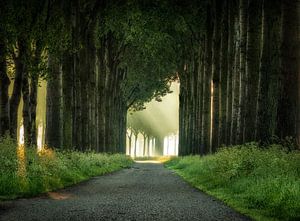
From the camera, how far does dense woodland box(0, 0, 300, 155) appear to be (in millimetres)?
19547

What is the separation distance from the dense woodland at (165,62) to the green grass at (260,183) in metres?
1.32

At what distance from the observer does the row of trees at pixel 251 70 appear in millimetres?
17453

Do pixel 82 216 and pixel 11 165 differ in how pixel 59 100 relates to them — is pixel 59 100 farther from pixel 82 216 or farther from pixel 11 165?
pixel 82 216

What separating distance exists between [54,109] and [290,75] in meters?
11.6

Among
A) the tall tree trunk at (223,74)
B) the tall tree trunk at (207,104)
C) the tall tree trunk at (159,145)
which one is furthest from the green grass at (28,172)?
the tall tree trunk at (159,145)

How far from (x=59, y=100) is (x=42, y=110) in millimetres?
44619

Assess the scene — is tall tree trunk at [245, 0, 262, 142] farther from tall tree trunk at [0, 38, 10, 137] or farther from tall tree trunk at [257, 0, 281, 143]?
tall tree trunk at [0, 38, 10, 137]

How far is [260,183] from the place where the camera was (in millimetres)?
13672

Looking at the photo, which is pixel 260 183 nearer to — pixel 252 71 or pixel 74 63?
pixel 252 71

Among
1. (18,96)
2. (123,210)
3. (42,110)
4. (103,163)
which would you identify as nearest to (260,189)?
(123,210)

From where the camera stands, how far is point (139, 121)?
10981 cm

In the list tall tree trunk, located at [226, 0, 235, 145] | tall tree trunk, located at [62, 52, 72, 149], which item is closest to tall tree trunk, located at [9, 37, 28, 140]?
tall tree trunk, located at [62, 52, 72, 149]

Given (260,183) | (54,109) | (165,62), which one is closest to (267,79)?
(260,183)

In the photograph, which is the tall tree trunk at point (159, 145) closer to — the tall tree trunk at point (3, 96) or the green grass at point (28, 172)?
the tall tree trunk at point (3, 96)
